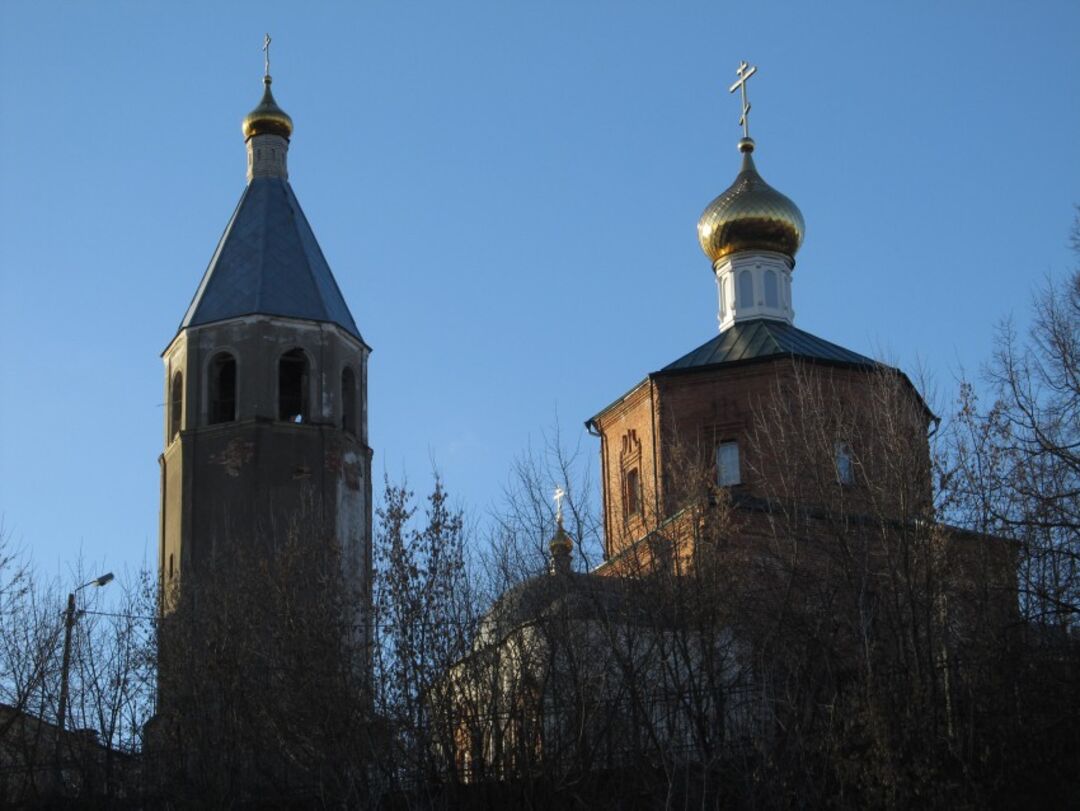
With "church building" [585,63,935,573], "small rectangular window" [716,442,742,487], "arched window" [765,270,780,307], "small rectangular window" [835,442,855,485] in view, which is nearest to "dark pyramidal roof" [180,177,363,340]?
"church building" [585,63,935,573]

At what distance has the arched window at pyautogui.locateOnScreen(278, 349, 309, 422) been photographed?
26641 mm

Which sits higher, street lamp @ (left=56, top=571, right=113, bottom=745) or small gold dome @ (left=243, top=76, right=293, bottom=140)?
small gold dome @ (left=243, top=76, right=293, bottom=140)

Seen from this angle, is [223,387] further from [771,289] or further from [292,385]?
[771,289]

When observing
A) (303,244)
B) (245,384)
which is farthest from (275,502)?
(303,244)

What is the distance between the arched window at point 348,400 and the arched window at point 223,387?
4.74 feet

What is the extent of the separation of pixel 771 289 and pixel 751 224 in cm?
101

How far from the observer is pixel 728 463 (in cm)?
2558

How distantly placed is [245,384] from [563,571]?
30.9 feet

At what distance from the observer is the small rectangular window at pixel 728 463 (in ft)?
83.4

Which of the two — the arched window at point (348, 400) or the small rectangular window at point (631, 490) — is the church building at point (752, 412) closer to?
the small rectangular window at point (631, 490)

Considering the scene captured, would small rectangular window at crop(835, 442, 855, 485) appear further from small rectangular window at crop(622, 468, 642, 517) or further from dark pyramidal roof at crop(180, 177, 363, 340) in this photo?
dark pyramidal roof at crop(180, 177, 363, 340)

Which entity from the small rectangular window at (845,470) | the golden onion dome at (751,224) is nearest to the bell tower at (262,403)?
the golden onion dome at (751,224)

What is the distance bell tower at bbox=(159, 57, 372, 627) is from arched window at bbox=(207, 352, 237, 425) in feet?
0.06

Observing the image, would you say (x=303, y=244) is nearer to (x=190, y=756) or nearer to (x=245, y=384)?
(x=245, y=384)
